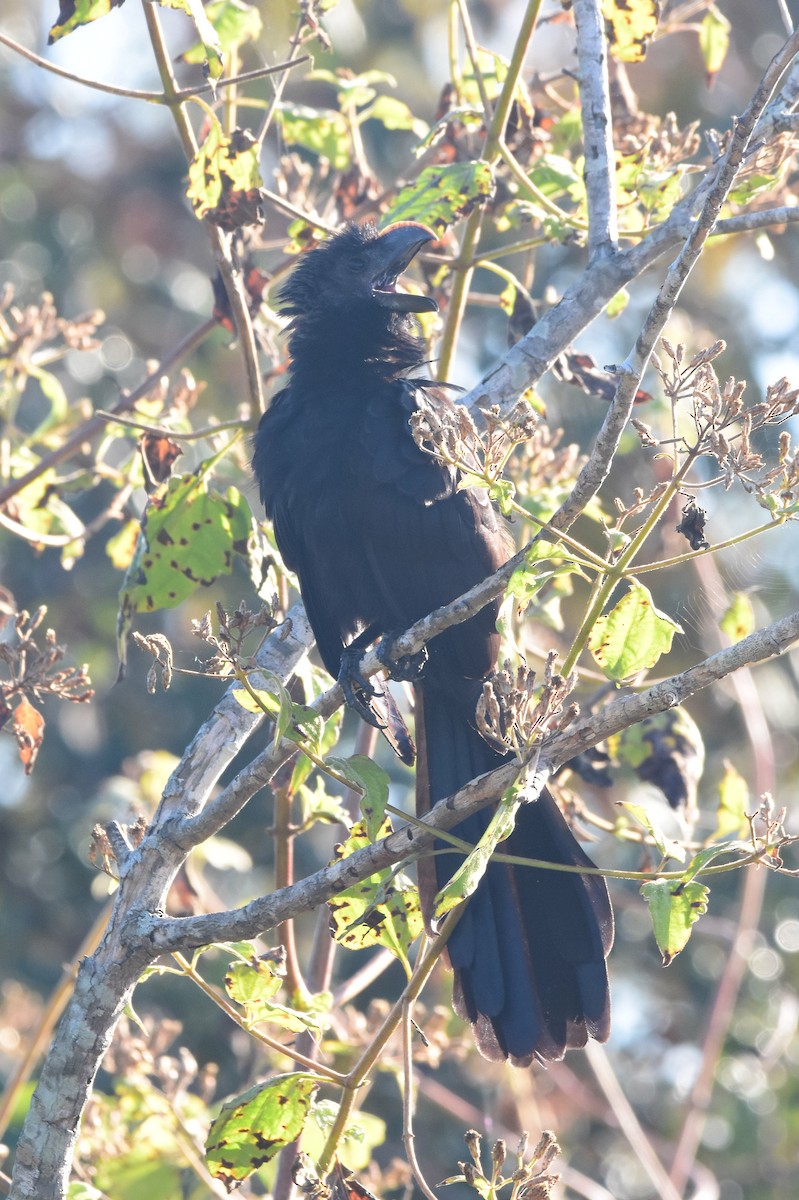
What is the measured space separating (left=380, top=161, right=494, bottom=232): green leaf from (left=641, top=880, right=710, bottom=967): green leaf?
159 centimetres

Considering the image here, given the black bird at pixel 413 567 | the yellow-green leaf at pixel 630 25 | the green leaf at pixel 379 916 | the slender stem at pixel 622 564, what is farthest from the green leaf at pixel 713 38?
the green leaf at pixel 379 916

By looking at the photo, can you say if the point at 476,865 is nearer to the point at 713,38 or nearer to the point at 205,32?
the point at 205,32

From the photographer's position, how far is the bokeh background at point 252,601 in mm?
6031

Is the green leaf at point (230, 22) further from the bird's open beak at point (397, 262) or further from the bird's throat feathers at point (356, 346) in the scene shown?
the bird's throat feathers at point (356, 346)

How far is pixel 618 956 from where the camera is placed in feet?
22.2

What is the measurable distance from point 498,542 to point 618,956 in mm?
3781

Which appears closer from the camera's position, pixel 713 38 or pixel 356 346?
pixel 713 38

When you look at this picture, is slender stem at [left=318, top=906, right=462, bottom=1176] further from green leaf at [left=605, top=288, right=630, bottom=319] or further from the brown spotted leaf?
green leaf at [left=605, top=288, right=630, bottom=319]

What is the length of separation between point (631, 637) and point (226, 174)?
1387 millimetres

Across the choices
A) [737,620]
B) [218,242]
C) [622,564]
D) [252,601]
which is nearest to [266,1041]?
[622,564]

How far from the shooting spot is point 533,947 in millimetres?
3061

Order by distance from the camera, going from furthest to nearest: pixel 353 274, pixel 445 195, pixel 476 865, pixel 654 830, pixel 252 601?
1. pixel 252 601
2. pixel 353 274
3. pixel 445 195
4. pixel 654 830
5. pixel 476 865

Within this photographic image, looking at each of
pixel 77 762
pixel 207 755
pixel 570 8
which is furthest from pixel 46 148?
pixel 207 755

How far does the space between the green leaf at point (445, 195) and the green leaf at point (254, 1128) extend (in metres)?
1.81
